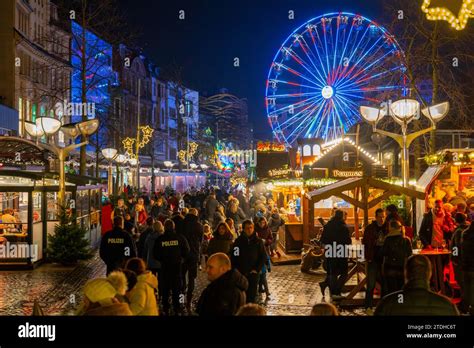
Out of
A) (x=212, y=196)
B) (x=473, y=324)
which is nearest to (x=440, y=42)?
(x=212, y=196)

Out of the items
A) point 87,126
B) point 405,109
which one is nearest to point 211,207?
point 87,126

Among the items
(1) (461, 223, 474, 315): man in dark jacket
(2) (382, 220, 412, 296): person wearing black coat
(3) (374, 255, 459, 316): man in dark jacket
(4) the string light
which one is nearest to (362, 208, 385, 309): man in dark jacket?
(2) (382, 220, 412, 296): person wearing black coat

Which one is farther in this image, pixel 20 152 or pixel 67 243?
pixel 20 152

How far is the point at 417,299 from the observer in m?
5.37

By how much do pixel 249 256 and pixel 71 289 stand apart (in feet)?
16.3

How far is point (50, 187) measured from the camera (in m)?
19.0

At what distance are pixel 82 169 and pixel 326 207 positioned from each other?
398 inches

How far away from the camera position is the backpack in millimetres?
10305

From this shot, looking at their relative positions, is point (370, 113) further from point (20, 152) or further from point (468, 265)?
point (20, 152)

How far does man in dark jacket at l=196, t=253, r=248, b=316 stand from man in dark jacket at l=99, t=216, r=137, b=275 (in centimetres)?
549

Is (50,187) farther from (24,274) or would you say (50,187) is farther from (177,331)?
(177,331)

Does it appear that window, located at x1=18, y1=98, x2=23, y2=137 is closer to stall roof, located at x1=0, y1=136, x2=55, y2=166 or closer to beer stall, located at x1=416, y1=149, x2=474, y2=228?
stall roof, located at x1=0, y1=136, x2=55, y2=166

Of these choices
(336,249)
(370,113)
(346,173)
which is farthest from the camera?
(346,173)

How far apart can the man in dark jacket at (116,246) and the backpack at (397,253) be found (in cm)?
448
